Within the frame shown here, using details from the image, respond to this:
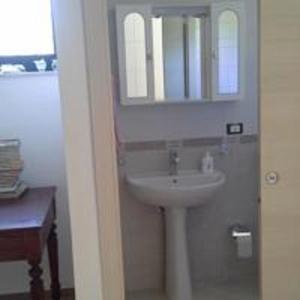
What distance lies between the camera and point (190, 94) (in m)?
2.79

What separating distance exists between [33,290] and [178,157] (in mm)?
1211

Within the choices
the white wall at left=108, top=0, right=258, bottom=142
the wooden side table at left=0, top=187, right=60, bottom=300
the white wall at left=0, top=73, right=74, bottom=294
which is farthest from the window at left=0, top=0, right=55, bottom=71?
the wooden side table at left=0, top=187, right=60, bottom=300

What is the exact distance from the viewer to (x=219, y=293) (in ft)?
9.37

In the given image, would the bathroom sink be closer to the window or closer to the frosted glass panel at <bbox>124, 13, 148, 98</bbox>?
the frosted glass panel at <bbox>124, 13, 148, 98</bbox>

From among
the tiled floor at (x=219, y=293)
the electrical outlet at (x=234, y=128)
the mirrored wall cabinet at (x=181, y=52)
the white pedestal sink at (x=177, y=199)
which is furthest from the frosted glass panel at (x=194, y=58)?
the tiled floor at (x=219, y=293)

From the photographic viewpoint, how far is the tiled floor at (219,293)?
9.21ft

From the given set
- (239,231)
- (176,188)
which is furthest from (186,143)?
(239,231)

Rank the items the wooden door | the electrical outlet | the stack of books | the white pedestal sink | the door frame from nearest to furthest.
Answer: the door frame, the wooden door, the stack of books, the white pedestal sink, the electrical outlet

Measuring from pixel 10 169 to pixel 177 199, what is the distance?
0.95 meters

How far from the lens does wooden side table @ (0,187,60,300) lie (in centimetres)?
193

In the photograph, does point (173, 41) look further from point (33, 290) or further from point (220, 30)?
point (33, 290)

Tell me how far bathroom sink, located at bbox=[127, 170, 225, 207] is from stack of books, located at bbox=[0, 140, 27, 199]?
66cm

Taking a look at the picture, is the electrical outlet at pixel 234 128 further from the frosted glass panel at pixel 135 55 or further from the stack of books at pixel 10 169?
the stack of books at pixel 10 169

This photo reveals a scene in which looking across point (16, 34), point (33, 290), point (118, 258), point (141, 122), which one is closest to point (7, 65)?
point (16, 34)
